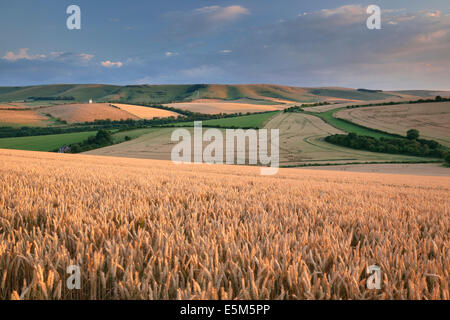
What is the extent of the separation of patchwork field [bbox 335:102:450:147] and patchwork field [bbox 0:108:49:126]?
301 feet

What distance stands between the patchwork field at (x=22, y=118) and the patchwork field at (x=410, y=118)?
9183cm

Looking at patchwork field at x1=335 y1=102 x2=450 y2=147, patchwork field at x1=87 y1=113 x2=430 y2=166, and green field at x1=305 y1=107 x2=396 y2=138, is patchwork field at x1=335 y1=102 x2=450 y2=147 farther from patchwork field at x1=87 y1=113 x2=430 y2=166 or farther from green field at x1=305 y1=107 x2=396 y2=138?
patchwork field at x1=87 y1=113 x2=430 y2=166

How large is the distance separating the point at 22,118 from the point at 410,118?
113 m

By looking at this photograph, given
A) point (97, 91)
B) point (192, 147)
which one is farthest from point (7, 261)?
point (97, 91)

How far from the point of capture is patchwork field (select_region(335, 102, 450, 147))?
202 ft

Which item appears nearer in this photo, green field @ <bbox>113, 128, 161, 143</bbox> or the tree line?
Answer: the tree line

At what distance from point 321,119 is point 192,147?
158ft

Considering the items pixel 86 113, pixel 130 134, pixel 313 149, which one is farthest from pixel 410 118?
pixel 86 113

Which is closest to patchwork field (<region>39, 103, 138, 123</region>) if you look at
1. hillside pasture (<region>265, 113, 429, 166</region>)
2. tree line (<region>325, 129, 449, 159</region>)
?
hillside pasture (<region>265, 113, 429, 166</region>)

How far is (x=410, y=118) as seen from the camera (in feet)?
243

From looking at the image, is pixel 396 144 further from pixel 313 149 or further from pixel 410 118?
pixel 410 118

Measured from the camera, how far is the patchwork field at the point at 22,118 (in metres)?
71.2

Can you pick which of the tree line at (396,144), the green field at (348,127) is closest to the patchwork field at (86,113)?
the green field at (348,127)
